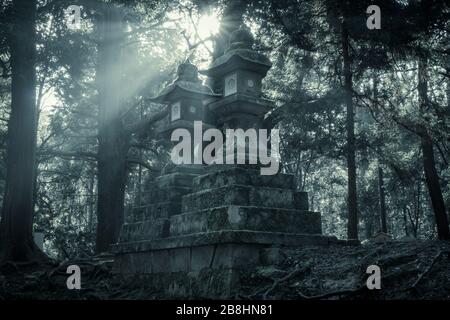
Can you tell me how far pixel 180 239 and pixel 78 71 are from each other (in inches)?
305

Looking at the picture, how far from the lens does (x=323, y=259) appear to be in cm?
737

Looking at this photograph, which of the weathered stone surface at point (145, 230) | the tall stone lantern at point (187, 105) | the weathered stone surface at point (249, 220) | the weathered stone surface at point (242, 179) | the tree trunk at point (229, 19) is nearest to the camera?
the weathered stone surface at point (249, 220)

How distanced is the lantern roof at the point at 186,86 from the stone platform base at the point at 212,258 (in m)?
3.23

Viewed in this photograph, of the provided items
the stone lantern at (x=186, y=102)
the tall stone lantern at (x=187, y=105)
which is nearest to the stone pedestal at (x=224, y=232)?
the tall stone lantern at (x=187, y=105)

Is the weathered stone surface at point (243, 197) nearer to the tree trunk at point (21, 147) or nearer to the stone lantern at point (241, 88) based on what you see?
the stone lantern at point (241, 88)

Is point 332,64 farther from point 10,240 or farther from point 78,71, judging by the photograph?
point 10,240

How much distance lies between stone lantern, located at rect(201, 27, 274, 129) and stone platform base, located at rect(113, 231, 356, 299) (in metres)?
2.42

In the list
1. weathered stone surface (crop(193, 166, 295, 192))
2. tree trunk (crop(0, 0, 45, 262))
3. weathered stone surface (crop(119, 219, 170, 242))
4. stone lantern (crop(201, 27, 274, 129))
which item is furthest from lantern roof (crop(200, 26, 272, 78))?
tree trunk (crop(0, 0, 45, 262))

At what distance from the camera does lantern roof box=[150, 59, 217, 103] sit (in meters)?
10.4

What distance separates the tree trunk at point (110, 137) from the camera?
1608 centimetres

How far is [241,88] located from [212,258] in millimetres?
3292

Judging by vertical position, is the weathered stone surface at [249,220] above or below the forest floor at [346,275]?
above

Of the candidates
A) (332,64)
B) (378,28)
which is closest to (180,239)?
(378,28)

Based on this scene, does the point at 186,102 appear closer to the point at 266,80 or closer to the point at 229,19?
the point at 229,19
